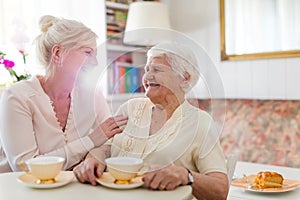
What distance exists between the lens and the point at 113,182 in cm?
91

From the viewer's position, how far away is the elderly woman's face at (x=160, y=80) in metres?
0.90

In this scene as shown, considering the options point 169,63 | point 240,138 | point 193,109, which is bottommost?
point 240,138

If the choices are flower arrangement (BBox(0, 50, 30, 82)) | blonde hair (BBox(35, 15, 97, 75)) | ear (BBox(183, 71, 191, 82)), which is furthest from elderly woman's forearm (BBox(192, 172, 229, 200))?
flower arrangement (BBox(0, 50, 30, 82))

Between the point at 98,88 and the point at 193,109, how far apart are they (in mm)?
284

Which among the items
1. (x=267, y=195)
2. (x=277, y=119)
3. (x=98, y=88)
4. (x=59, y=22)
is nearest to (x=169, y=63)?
(x=98, y=88)

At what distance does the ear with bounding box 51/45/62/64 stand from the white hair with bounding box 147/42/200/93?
1.66 feet

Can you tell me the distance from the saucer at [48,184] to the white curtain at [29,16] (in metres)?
1.24

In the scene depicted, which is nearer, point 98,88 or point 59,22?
point 98,88

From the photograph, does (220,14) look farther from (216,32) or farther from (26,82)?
(26,82)

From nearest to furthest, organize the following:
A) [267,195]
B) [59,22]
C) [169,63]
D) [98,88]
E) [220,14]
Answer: [169,63], [98,88], [59,22], [267,195], [220,14]

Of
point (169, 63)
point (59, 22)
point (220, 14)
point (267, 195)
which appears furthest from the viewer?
point (220, 14)

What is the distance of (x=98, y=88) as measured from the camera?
109 cm

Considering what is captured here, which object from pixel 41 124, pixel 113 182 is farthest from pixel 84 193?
pixel 41 124

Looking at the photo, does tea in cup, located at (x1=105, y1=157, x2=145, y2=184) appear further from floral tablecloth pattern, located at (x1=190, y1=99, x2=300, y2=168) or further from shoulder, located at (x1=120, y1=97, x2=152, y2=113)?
floral tablecloth pattern, located at (x1=190, y1=99, x2=300, y2=168)
